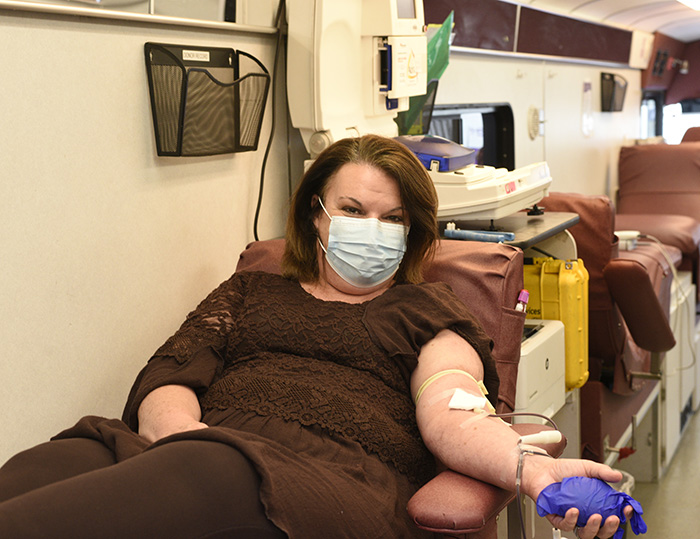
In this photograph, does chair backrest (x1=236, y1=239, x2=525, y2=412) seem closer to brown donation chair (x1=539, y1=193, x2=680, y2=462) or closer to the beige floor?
brown donation chair (x1=539, y1=193, x2=680, y2=462)

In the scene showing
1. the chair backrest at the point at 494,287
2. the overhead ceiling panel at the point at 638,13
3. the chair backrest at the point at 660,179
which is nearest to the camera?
the chair backrest at the point at 494,287

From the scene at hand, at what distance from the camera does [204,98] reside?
2.30m

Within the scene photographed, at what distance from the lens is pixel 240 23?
2561 millimetres

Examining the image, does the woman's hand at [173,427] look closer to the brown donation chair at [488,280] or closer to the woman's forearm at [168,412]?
the woman's forearm at [168,412]

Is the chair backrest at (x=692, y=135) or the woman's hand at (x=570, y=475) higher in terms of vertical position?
the chair backrest at (x=692, y=135)

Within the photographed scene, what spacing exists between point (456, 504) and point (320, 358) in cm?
57

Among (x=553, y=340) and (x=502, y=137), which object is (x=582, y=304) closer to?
(x=553, y=340)

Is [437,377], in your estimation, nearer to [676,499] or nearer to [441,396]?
[441,396]

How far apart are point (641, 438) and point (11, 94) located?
10.1 ft

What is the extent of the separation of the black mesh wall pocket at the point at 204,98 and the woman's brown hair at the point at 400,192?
0.36 metres

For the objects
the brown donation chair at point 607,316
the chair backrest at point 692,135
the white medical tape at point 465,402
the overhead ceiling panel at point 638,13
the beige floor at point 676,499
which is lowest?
the beige floor at point 676,499

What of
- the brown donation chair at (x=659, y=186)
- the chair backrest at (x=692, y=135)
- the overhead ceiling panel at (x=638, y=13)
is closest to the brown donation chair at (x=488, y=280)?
the overhead ceiling panel at (x=638, y=13)

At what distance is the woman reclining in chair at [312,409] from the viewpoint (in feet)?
4.29

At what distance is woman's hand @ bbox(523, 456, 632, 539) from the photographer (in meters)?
1.31
